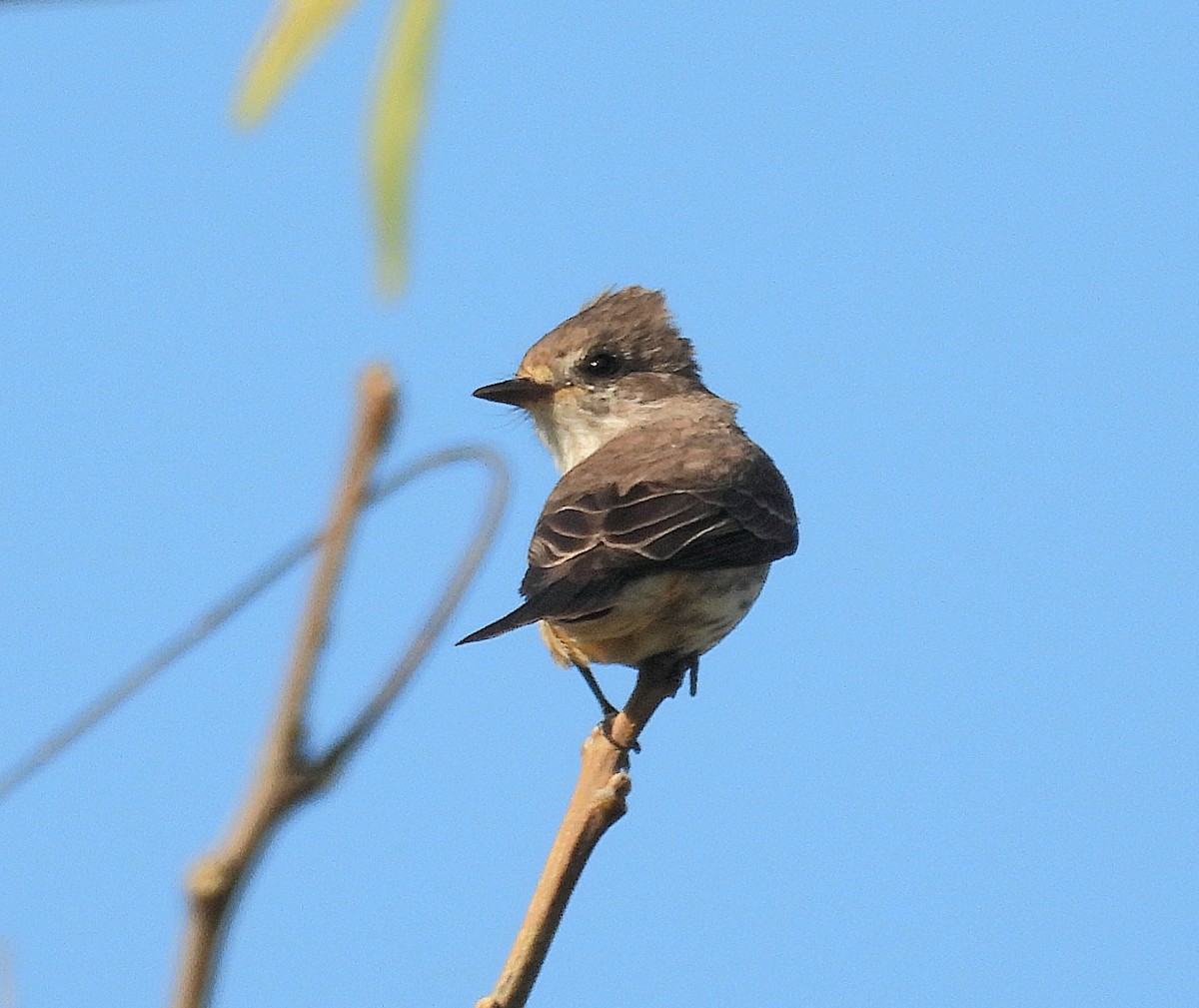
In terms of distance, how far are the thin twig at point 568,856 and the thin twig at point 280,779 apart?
4.13ft

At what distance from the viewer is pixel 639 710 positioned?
202 inches

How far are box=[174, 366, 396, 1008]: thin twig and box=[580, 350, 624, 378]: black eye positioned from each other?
7.47 m

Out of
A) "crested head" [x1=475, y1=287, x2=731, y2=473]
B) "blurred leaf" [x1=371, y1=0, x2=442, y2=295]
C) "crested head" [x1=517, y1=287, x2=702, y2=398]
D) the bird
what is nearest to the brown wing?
the bird

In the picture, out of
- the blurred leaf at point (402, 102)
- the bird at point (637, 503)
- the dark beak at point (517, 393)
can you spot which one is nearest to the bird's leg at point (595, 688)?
Result: the bird at point (637, 503)

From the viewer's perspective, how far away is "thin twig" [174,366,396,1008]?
974 mm

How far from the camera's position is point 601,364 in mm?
8539

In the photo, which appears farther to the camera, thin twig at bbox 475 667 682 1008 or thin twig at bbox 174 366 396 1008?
thin twig at bbox 475 667 682 1008

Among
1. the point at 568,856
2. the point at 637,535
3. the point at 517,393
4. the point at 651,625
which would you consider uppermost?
the point at 517,393

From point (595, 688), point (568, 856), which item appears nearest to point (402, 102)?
point (568, 856)

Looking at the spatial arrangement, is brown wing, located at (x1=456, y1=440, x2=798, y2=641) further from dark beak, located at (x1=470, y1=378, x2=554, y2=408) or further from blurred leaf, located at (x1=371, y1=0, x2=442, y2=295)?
blurred leaf, located at (x1=371, y1=0, x2=442, y2=295)

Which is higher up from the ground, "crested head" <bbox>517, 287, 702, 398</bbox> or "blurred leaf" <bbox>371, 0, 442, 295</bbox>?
"crested head" <bbox>517, 287, 702, 398</bbox>

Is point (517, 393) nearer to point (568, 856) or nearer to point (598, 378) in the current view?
point (598, 378)

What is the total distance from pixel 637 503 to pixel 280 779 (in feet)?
19.3

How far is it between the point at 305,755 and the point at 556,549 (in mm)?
5553
